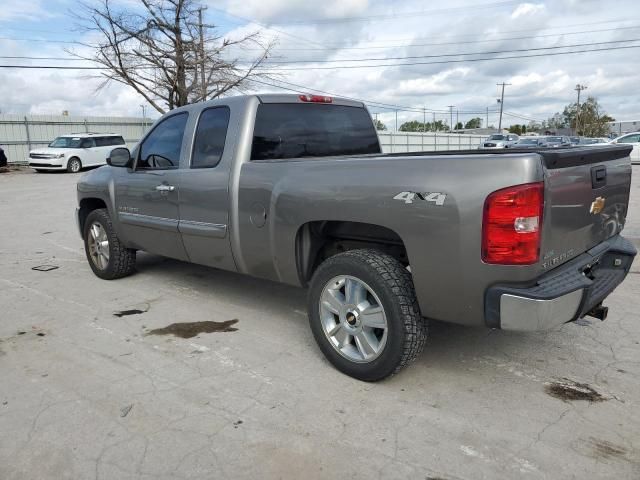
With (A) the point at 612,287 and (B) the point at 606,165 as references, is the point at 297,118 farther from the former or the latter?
(A) the point at 612,287

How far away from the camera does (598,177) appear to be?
3158mm

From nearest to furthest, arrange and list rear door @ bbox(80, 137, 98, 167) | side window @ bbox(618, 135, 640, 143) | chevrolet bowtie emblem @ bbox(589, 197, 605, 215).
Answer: chevrolet bowtie emblem @ bbox(589, 197, 605, 215) < rear door @ bbox(80, 137, 98, 167) < side window @ bbox(618, 135, 640, 143)

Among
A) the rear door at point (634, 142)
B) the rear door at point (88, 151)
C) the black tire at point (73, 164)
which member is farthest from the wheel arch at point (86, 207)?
the rear door at point (634, 142)

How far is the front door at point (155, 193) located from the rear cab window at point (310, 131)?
0.91 metres

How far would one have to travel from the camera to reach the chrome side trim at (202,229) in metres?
4.16

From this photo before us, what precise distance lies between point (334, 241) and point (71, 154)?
23311mm

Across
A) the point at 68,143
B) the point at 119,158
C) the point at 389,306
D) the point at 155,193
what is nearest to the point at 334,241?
the point at 389,306

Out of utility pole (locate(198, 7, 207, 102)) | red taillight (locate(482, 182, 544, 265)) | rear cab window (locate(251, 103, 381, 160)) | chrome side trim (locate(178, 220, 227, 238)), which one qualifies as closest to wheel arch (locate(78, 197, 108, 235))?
chrome side trim (locate(178, 220, 227, 238))

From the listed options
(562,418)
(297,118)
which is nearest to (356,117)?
(297,118)

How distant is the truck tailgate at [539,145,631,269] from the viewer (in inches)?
108

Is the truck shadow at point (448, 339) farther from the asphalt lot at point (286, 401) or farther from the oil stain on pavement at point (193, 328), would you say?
the oil stain on pavement at point (193, 328)

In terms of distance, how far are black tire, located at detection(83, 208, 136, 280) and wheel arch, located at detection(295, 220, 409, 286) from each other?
2738mm

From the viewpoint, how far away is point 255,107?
4.14 m

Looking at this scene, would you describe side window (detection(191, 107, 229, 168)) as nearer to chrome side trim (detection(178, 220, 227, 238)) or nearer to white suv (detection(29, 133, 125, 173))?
chrome side trim (detection(178, 220, 227, 238))
